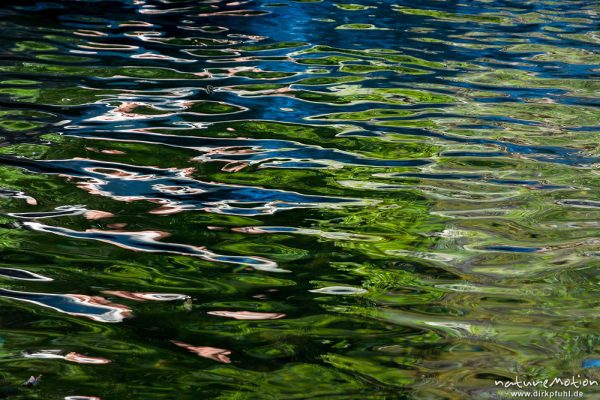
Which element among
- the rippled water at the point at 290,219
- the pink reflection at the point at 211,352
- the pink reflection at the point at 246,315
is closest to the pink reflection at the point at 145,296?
the rippled water at the point at 290,219

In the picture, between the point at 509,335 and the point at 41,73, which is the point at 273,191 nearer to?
the point at 509,335

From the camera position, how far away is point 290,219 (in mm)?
3797

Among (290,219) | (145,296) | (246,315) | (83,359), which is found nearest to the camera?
(83,359)

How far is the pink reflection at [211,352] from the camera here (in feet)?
8.58

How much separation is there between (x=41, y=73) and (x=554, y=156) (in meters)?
3.51

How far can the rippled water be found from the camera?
262 cm

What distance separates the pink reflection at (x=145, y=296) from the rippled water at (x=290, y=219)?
0.04ft

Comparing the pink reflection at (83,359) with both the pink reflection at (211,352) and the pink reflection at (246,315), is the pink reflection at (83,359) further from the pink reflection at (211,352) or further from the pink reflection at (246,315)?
the pink reflection at (246,315)

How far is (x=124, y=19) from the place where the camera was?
838cm

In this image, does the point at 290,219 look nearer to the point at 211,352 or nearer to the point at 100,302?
the point at 100,302

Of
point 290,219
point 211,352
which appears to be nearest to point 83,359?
point 211,352

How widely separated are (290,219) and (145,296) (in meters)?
0.95

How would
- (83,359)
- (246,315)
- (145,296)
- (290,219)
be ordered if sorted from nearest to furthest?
(83,359) → (246,315) → (145,296) → (290,219)

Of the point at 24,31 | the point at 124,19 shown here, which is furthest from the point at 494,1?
the point at 24,31
